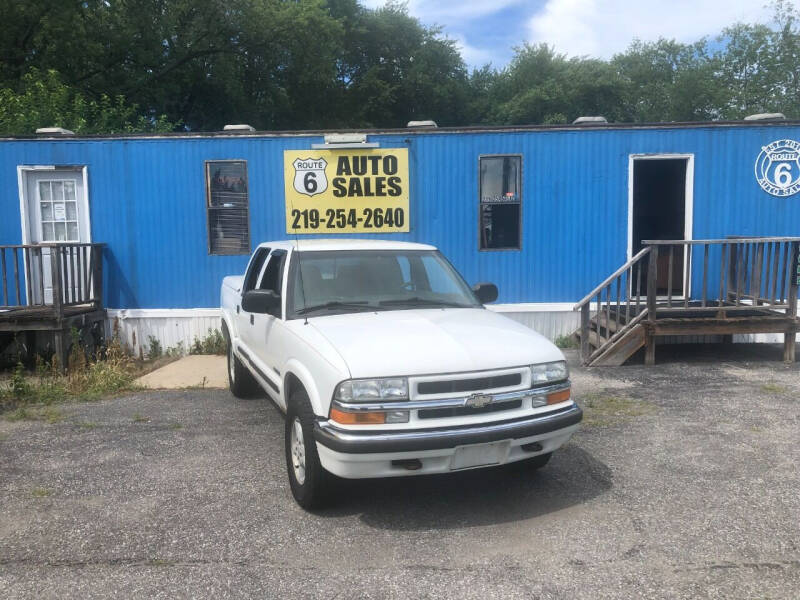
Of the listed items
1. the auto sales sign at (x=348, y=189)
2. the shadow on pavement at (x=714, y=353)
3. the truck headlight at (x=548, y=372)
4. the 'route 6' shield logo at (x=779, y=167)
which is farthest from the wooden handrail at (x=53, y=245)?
the 'route 6' shield logo at (x=779, y=167)

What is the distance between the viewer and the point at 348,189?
383 inches

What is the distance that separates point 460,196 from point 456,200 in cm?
9

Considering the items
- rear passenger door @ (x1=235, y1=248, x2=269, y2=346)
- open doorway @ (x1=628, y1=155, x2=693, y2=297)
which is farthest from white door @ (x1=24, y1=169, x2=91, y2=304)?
open doorway @ (x1=628, y1=155, x2=693, y2=297)

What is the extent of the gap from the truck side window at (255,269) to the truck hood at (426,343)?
1687 mm

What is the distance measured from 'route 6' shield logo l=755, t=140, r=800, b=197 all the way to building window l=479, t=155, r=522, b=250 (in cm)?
354

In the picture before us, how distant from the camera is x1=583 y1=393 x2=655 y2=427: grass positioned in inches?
239

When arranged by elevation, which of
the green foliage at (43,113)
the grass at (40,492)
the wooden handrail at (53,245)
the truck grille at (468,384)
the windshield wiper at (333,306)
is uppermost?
the green foliage at (43,113)

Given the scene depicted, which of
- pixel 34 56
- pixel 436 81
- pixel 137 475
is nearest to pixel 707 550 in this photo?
pixel 137 475

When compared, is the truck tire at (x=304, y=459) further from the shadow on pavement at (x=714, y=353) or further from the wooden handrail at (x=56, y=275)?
the shadow on pavement at (x=714, y=353)

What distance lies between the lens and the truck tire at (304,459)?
12.8ft

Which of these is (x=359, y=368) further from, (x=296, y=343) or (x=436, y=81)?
(x=436, y=81)

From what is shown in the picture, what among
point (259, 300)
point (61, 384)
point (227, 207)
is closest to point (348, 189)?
point (227, 207)

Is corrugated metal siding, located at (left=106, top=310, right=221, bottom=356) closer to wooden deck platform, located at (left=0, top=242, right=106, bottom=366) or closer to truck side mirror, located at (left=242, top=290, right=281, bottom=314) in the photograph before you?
wooden deck platform, located at (left=0, top=242, right=106, bottom=366)

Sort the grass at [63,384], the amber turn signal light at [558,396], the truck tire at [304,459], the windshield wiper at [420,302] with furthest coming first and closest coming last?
the grass at [63,384], the windshield wiper at [420,302], the amber turn signal light at [558,396], the truck tire at [304,459]
